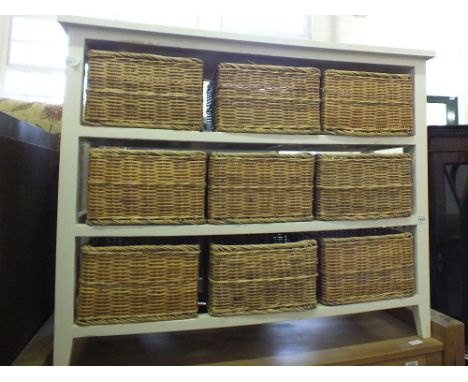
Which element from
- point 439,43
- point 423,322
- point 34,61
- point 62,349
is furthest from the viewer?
point 34,61

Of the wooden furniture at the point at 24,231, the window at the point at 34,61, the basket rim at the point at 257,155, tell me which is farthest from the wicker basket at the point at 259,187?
the window at the point at 34,61

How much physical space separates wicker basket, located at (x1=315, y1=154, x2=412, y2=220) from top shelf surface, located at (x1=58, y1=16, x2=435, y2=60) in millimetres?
320

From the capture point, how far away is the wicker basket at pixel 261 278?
34.2 inches

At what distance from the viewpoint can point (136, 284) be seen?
0.83m

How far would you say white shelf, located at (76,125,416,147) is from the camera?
0.81 meters

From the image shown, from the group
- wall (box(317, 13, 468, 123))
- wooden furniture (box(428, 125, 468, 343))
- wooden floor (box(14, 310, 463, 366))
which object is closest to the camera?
wooden floor (box(14, 310, 463, 366))

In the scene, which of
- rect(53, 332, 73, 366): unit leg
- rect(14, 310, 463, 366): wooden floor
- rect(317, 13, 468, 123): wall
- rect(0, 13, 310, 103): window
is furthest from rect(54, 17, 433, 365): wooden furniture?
rect(0, 13, 310, 103): window

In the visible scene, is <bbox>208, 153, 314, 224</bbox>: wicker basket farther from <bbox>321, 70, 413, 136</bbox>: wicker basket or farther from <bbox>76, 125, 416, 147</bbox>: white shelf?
<bbox>321, 70, 413, 136</bbox>: wicker basket

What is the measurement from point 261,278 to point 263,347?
250 millimetres

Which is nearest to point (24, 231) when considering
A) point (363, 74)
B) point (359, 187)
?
point (359, 187)

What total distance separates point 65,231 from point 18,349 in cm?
38

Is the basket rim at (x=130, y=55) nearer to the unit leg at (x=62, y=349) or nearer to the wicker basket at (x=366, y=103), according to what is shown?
the wicker basket at (x=366, y=103)

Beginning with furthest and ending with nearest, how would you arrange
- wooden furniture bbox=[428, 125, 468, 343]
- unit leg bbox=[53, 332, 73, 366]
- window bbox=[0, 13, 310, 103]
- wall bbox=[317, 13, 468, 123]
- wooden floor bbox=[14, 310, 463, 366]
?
window bbox=[0, 13, 310, 103], wall bbox=[317, 13, 468, 123], wooden furniture bbox=[428, 125, 468, 343], wooden floor bbox=[14, 310, 463, 366], unit leg bbox=[53, 332, 73, 366]

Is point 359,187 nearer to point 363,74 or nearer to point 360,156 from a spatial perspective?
point 360,156
